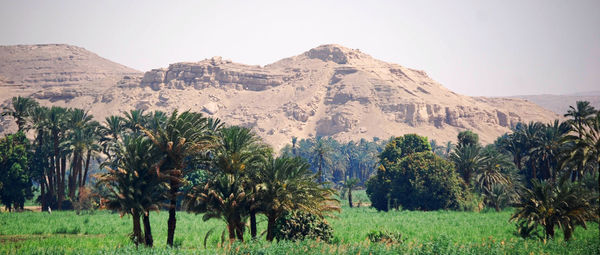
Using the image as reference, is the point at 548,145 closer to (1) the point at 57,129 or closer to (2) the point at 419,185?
(2) the point at 419,185

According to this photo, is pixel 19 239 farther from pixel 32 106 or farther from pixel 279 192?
pixel 32 106

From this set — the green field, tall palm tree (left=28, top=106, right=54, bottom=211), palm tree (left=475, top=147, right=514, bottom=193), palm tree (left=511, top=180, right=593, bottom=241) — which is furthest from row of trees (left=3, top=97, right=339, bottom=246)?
tall palm tree (left=28, top=106, right=54, bottom=211)

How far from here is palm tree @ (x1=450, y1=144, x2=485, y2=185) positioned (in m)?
68.5

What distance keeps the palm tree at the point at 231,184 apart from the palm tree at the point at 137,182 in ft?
7.84

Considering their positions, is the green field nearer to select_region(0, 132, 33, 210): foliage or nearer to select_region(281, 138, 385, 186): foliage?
select_region(0, 132, 33, 210): foliage

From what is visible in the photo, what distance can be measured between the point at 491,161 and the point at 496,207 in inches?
230

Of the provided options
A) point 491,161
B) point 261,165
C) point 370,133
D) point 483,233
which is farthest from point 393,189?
point 370,133

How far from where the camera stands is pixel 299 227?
32.3 m

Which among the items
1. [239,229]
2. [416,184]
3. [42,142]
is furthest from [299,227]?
[42,142]

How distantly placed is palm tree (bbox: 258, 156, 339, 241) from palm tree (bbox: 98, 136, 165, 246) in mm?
6331

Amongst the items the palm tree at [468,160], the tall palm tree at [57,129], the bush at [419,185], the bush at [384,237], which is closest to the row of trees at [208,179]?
the bush at [384,237]

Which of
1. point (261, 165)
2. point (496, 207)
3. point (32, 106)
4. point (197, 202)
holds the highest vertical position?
point (32, 106)

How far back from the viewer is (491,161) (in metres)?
67.5

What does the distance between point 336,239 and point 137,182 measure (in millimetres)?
13506
